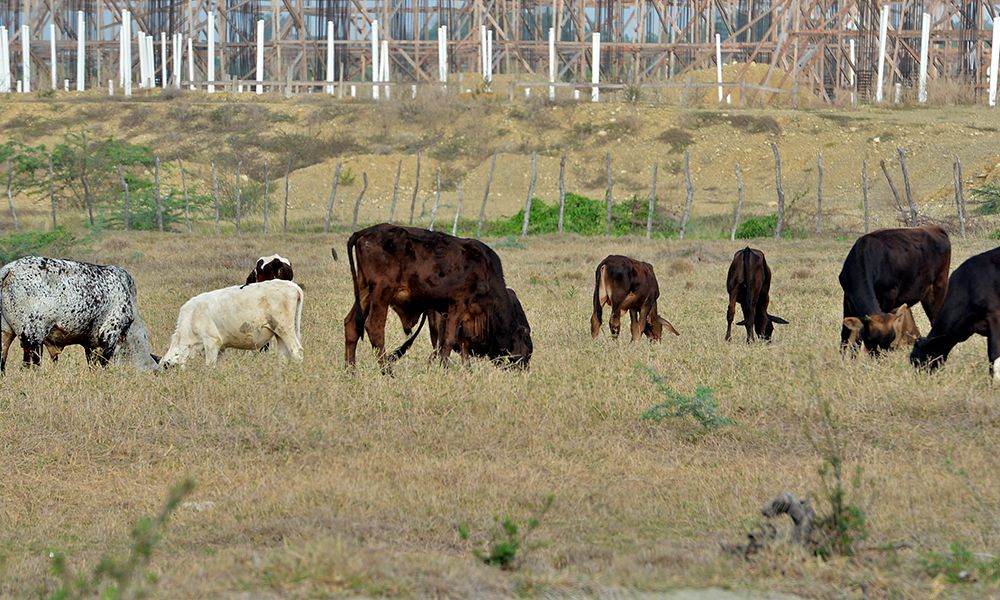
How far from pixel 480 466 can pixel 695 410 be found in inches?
72.1

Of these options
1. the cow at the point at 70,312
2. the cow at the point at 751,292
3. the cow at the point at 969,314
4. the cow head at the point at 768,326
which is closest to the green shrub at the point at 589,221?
the cow at the point at 751,292

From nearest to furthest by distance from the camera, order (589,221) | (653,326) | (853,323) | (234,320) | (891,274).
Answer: (853,323) → (234,320) → (891,274) → (653,326) → (589,221)

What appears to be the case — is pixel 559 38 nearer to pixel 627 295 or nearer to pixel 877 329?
pixel 627 295

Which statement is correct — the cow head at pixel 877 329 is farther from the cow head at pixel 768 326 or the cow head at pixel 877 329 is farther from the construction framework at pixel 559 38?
the construction framework at pixel 559 38

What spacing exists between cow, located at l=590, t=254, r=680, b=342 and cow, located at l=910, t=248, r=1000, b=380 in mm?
3834

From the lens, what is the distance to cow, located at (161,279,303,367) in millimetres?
12602

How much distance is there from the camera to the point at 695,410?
971 cm

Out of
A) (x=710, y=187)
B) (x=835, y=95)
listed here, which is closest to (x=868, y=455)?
(x=710, y=187)

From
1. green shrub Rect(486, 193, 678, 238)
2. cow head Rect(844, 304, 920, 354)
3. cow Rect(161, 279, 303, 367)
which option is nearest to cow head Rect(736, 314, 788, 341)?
cow head Rect(844, 304, 920, 354)

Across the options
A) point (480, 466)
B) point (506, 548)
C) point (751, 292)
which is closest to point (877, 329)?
point (751, 292)

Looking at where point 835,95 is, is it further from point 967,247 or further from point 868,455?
point 868,455

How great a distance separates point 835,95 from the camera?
181 feet

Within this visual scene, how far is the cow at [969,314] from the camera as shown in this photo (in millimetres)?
10812

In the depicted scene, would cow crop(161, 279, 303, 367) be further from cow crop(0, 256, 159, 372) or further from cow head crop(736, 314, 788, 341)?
cow head crop(736, 314, 788, 341)
